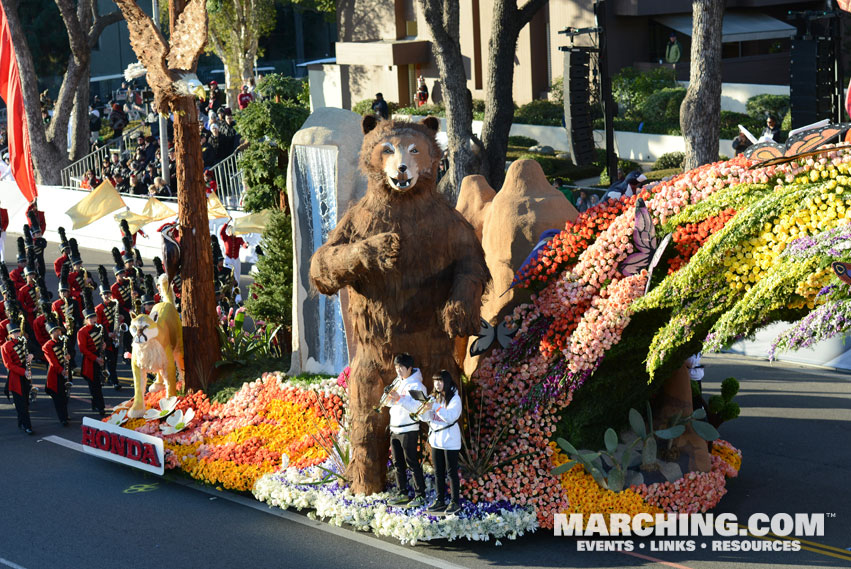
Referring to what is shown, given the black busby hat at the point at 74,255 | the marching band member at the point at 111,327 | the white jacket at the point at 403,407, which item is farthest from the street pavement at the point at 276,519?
the black busby hat at the point at 74,255

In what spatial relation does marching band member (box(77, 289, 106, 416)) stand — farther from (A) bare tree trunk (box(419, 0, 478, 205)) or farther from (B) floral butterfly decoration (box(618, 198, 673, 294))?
(A) bare tree trunk (box(419, 0, 478, 205))

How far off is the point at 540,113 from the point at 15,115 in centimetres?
1733

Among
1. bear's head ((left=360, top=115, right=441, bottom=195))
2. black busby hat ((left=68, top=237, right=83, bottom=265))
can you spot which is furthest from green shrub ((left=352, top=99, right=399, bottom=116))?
bear's head ((left=360, top=115, right=441, bottom=195))

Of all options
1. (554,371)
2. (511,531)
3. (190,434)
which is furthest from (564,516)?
(190,434)

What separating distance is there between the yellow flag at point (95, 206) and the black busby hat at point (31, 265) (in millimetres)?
1169

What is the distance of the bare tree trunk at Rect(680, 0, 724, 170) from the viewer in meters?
16.6

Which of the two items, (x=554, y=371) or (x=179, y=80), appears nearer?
(x=554, y=371)

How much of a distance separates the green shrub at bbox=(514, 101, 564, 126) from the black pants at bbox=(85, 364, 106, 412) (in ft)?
59.0

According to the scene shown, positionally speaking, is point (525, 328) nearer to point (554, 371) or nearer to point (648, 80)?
point (554, 371)

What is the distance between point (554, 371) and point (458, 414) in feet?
3.38

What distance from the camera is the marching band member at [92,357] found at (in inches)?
530

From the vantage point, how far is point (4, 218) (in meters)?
20.7

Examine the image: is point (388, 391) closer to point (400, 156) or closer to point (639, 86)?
point (400, 156)

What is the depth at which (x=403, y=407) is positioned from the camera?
364 inches
